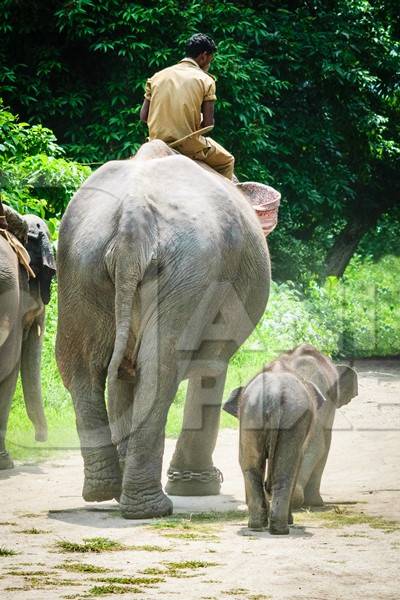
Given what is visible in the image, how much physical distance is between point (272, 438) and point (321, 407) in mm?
795

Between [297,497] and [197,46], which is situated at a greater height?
[197,46]

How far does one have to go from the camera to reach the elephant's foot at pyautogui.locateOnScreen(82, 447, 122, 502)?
6637mm

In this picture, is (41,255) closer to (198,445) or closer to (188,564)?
(198,445)

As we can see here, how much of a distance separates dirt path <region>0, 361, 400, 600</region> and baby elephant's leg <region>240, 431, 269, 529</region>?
0.43 feet

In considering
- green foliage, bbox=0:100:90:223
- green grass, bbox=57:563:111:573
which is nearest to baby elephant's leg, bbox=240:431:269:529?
green grass, bbox=57:563:111:573

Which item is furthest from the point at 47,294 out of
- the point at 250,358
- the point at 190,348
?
the point at 250,358

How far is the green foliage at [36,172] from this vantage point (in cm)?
1283

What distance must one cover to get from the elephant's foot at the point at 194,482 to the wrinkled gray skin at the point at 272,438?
1.36 meters

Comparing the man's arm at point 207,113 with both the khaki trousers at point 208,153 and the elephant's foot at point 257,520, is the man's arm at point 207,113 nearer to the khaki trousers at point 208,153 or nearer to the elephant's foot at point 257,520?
the khaki trousers at point 208,153

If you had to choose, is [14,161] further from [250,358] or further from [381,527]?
[381,527]

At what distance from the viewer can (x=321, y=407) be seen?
688 cm

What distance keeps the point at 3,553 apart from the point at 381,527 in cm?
187

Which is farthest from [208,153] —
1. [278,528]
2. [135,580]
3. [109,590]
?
[109,590]

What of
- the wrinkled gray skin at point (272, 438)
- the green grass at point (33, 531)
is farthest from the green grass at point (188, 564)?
the green grass at point (33, 531)
